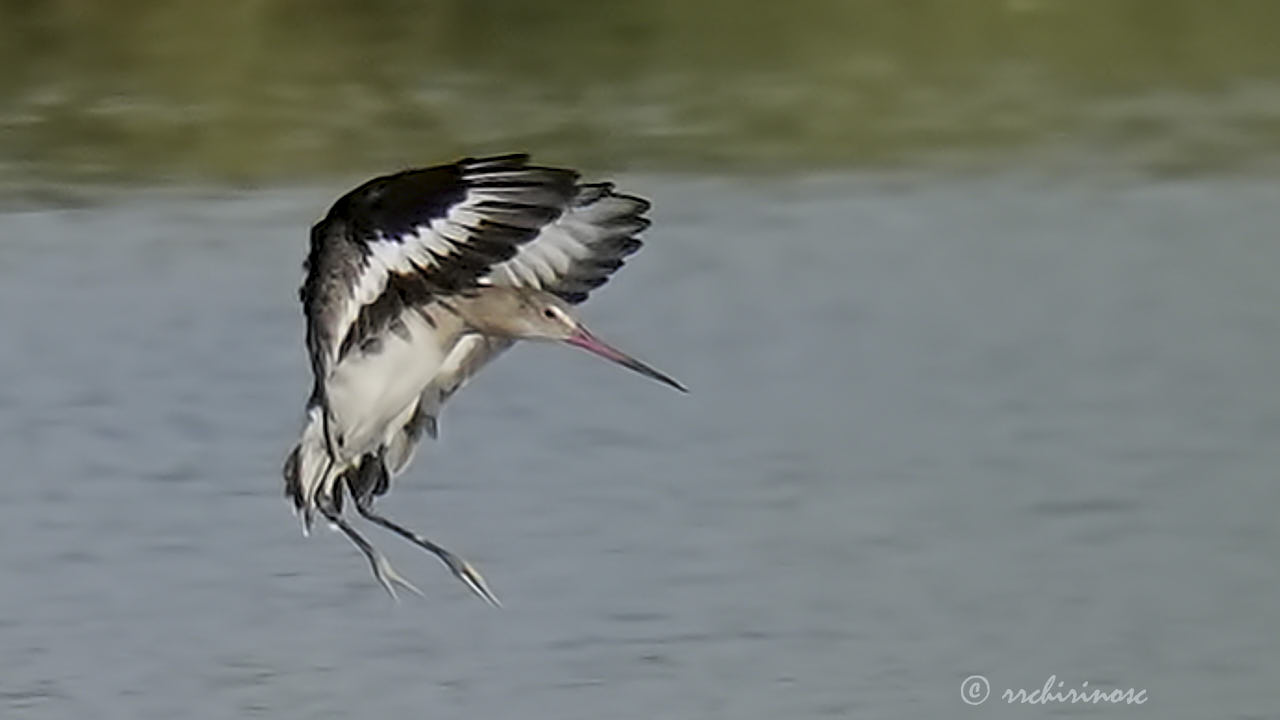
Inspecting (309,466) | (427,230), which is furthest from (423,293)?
(309,466)

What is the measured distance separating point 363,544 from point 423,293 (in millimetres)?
337

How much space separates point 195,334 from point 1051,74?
1.48m

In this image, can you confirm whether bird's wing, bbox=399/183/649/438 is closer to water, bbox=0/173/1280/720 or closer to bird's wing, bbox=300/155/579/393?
bird's wing, bbox=300/155/579/393

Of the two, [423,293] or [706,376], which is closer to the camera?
[423,293]

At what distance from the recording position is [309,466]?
8.29 ft

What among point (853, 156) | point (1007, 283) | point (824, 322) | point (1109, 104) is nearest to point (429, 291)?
point (824, 322)

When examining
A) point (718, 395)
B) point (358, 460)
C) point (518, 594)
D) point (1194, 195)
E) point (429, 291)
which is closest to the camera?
point (429, 291)

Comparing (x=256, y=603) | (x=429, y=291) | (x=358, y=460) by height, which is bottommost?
(x=256, y=603)

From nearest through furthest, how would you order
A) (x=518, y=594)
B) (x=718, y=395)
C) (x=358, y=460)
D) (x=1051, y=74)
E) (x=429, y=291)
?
(x=429, y=291), (x=358, y=460), (x=518, y=594), (x=718, y=395), (x=1051, y=74)

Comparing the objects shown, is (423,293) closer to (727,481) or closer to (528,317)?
(528,317)

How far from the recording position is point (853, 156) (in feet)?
12.5

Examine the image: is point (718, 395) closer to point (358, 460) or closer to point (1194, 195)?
point (358, 460)

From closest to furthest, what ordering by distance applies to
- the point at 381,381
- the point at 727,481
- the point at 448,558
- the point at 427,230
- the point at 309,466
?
the point at 427,230 < the point at 381,381 < the point at 309,466 < the point at 448,558 < the point at 727,481

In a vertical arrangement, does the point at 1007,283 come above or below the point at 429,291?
below
